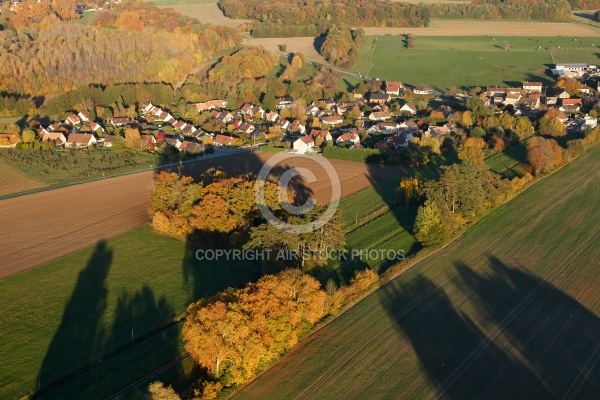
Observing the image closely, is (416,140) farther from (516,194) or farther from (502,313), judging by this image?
(502,313)

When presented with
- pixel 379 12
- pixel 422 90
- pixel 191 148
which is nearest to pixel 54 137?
pixel 191 148

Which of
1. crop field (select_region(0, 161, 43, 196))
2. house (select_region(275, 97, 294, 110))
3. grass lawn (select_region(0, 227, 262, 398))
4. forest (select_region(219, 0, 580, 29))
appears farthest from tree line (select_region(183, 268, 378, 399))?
forest (select_region(219, 0, 580, 29))

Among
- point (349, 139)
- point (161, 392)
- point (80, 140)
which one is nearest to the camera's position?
point (161, 392)

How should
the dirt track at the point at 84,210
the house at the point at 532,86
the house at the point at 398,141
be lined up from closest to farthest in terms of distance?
the dirt track at the point at 84,210 → the house at the point at 398,141 → the house at the point at 532,86

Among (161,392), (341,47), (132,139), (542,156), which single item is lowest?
(132,139)

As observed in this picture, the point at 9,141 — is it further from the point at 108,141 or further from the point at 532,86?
the point at 532,86

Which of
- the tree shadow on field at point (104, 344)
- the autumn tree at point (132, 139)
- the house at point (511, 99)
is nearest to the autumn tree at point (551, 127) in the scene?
the house at point (511, 99)

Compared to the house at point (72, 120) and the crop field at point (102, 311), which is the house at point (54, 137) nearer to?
the house at point (72, 120)
